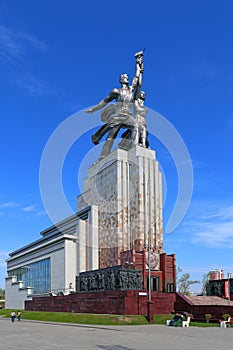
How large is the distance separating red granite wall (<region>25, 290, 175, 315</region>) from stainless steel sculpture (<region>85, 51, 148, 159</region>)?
1847 cm

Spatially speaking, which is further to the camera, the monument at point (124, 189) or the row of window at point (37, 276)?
the row of window at point (37, 276)

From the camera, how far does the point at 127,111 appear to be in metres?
49.5

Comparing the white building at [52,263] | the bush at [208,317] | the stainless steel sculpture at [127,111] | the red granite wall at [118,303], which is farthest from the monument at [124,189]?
the bush at [208,317]

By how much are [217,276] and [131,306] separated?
52.8 ft

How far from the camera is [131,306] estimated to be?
3131cm

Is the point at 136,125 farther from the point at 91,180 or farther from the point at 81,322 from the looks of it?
the point at 81,322

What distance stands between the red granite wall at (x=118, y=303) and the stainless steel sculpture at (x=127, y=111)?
18.5 meters

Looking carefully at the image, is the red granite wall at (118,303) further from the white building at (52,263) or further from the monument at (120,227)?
the white building at (52,263)

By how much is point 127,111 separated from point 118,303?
24.1 m

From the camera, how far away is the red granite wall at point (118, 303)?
31375mm

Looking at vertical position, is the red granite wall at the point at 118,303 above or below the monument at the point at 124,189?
below

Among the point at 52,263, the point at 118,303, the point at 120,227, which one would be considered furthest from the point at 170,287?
the point at 52,263

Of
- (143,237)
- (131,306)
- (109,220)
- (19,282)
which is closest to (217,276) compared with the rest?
(143,237)

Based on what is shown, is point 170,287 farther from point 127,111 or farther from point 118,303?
point 127,111
